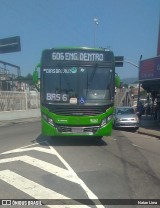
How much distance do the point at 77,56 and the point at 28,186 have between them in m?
7.54

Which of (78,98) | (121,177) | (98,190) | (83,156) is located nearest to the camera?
(98,190)

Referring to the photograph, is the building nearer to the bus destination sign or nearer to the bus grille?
the bus destination sign

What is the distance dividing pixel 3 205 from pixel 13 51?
152 ft

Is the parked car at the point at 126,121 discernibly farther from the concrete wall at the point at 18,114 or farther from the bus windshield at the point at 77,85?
the concrete wall at the point at 18,114

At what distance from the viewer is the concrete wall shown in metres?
31.1

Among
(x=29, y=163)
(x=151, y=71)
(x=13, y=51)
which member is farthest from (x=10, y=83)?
(x=29, y=163)

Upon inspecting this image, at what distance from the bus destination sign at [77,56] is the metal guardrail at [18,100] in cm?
1809

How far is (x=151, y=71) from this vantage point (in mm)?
24781

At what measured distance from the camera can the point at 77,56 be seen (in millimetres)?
13953

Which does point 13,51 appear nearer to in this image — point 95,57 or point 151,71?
point 151,71

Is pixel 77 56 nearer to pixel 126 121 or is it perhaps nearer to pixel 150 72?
pixel 126 121

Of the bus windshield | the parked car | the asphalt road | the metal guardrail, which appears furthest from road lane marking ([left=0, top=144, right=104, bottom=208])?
the metal guardrail

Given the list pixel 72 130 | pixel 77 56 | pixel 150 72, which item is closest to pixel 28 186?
pixel 72 130

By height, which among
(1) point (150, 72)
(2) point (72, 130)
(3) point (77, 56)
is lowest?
(2) point (72, 130)
